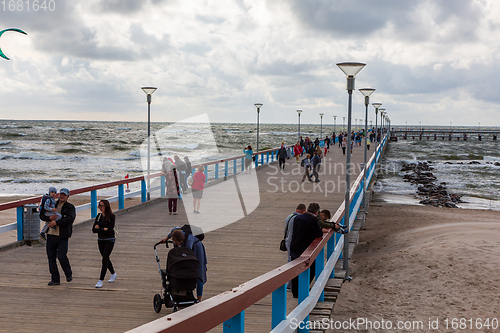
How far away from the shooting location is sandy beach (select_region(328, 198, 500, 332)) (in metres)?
6.97

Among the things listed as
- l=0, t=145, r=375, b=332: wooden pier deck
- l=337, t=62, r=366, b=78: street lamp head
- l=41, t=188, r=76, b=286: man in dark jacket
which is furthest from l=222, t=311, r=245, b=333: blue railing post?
l=337, t=62, r=366, b=78: street lamp head

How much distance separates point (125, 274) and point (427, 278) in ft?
18.5

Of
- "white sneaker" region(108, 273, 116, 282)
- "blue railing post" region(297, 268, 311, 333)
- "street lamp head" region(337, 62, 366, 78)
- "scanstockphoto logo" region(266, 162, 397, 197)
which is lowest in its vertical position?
"white sneaker" region(108, 273, 116, 282)

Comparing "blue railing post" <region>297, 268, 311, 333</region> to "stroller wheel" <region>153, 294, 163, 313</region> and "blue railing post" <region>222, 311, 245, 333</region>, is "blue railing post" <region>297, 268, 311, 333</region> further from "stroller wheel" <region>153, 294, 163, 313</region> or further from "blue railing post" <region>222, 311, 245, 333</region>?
"blue railing post" <region>222, 311, 245, 333</region>

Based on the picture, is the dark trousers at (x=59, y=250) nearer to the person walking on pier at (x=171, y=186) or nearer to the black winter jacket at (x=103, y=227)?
the black winter jacket at (x=103, y=227)

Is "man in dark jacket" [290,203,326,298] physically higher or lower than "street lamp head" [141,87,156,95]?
lower

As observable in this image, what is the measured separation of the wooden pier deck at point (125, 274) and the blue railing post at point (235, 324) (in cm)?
235

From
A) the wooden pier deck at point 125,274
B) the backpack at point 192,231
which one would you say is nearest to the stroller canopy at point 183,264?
the backpack at point 192,231

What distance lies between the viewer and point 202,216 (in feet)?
39.7

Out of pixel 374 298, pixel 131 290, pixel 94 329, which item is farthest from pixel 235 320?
pixel 374 298

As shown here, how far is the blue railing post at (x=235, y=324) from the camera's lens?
2.88 m

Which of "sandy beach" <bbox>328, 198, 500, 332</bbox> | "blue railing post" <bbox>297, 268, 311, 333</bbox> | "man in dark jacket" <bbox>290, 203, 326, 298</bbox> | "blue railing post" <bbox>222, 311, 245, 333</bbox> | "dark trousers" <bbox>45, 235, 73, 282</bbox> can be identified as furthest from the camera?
"sandy beach" <bbox>328, 198, 500, 332</bbox>

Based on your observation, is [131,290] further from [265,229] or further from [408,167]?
[408,167]

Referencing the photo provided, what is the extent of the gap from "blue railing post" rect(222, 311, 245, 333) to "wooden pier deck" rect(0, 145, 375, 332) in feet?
7.71
